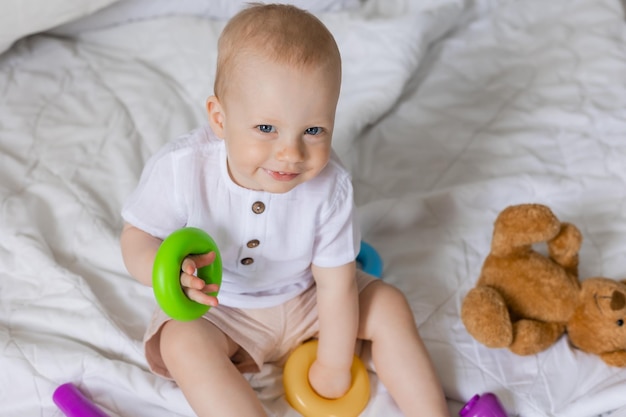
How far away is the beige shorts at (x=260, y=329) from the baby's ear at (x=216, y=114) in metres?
0.26

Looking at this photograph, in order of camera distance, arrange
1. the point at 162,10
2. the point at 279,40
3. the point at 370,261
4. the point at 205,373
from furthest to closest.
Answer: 1. the point at 162,10
2. the point at 370,261
3. the point at 205,373
4. the point at 279,40

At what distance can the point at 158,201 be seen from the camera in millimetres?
975

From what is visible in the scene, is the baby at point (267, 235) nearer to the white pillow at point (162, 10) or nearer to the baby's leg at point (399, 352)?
the baby's leg at point (399, 352)

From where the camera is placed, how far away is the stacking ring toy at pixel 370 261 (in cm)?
118

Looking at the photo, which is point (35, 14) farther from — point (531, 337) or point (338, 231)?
point (531, 337)

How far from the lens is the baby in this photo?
2.71ft

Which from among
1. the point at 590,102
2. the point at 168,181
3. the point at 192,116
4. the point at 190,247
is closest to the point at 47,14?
the point at 192,116

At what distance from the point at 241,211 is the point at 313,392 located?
0.26 m

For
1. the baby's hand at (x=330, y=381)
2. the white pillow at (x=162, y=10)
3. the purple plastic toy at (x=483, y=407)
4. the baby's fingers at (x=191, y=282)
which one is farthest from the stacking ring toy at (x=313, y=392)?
the white pillow at (x=162, y=10)

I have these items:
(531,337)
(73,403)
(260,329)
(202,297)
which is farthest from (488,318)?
(73,403)

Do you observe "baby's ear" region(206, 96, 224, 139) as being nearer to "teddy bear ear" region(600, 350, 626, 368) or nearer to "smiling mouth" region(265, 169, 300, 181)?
"smiling mouth" region(265, 169, 300, 181)

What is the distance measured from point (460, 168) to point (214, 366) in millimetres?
631

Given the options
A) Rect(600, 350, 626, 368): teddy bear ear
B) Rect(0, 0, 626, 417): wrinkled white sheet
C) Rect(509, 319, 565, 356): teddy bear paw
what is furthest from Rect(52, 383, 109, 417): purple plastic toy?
Rect(600, 350, 626, 368): teddy bear ear

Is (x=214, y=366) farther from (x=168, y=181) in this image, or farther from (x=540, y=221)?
(x=540, y=221)
